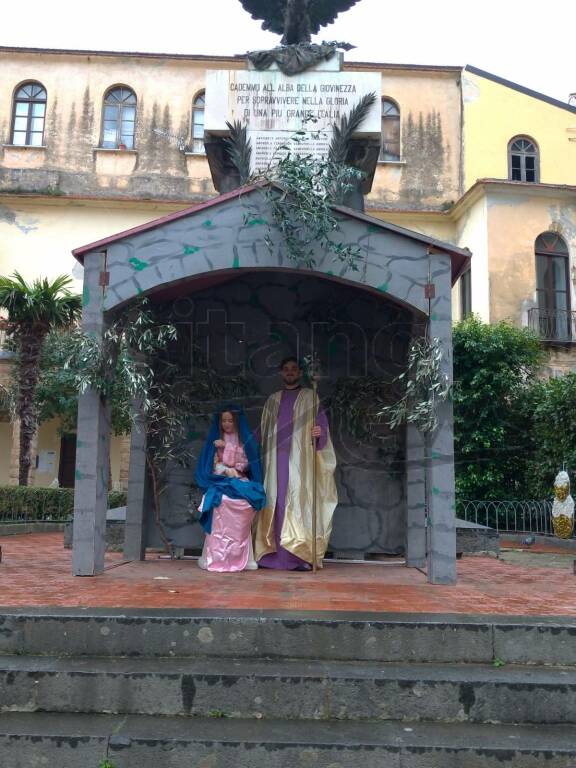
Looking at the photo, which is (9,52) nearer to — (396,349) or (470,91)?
(470,91)

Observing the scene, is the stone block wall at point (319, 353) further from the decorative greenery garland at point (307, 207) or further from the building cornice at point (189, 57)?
the building cornice at point (189, 57)

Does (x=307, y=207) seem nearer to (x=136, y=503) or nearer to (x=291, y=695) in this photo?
(x=136, y=503)

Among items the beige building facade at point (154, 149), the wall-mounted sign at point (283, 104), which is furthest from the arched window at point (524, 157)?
the wall-mounted sign at point (283, 104)

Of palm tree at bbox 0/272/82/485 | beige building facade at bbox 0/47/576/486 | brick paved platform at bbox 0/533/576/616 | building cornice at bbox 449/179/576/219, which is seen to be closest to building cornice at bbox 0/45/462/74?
beige building facade at bbox 0/47/576/486

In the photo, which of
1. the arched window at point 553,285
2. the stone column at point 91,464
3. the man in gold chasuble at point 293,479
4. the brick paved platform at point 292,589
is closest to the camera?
the brick paved platform at point 292,589

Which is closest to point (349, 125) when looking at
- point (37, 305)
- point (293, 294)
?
point (293, 294)

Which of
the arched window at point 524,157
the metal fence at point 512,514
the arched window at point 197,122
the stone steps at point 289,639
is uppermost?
the arched window at point 197,122

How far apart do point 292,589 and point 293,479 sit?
1.86 meters

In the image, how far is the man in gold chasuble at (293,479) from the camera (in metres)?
8.05

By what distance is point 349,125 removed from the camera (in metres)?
8.34

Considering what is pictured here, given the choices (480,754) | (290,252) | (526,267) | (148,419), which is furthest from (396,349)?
(526,267)

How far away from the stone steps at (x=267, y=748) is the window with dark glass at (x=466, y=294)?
2016 centimetres

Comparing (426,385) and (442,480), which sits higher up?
(426,385)

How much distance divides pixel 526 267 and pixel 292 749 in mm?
20168
